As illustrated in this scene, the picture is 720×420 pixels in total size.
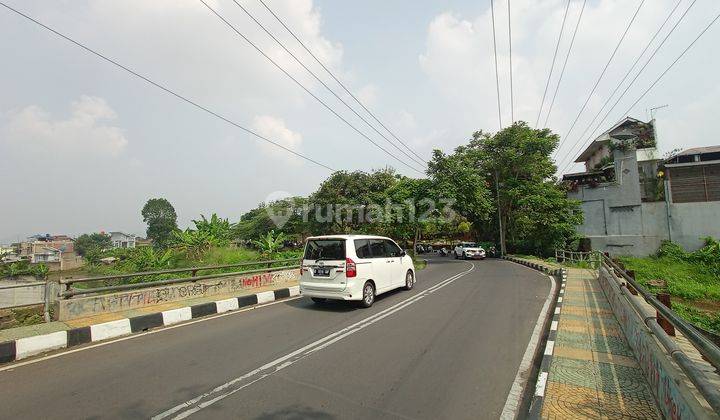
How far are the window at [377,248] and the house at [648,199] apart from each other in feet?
87.4

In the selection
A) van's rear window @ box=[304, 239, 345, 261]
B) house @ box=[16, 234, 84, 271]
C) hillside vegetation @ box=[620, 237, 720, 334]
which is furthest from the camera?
house @ box=[16, 234, 84, 271]

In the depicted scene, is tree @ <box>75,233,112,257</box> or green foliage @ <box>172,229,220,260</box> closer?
green foliage @ <box>172,229,220,260</box>

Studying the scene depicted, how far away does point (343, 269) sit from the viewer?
8.65 metres

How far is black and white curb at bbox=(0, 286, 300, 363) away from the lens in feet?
18.3

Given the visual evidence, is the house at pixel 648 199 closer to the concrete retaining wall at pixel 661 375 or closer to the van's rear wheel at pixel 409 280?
the van's rear wheel at pixel 409 280

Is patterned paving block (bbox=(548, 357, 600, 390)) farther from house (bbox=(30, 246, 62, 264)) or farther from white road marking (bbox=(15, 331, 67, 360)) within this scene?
house (bbox=(30, 246, 62, 264))

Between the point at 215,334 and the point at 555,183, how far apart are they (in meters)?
34.3

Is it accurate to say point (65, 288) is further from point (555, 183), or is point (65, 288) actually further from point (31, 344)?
point (555, 183)

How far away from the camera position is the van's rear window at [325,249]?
8883 mm

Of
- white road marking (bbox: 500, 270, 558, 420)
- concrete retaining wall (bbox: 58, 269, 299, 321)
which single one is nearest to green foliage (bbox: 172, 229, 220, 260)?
concrete retaining wall (bbox: 58, 269, 299, 321)

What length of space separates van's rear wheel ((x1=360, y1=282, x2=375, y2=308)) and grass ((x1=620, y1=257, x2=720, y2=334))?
13.4 m

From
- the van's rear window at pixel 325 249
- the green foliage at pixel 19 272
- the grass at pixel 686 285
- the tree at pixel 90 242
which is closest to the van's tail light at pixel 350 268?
the van's rear window at pixel 325 249

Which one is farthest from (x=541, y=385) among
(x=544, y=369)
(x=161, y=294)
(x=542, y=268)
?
(x=542, y=268)

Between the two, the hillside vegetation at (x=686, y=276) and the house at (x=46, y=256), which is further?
the house at (x=46, y=256)
